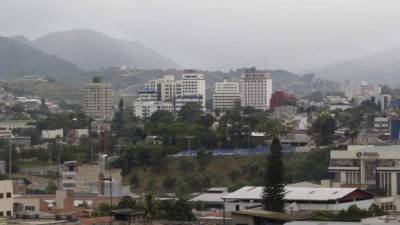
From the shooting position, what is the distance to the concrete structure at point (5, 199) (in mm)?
37469

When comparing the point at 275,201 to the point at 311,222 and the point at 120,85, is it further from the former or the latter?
the point at 120,85

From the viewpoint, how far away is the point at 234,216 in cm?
3844

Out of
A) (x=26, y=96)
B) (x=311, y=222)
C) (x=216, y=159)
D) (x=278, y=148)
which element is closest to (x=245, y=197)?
(x=278, y=148)

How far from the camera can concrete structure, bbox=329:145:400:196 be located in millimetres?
57000

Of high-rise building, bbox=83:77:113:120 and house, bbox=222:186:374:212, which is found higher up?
high-rise building, bbox=83:77:113:120

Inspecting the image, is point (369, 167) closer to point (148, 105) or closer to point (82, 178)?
point (82, 178)

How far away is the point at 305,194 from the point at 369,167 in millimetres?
13306

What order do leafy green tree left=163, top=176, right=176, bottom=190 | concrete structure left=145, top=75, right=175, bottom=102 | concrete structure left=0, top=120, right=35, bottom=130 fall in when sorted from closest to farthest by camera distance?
leafy green tree left=163, top=176, right=176, bottom=190 → concrete structure left=0, top=120, right=35, bottom=130 → concrete structure left=145, top=75, right=175, bottom=102

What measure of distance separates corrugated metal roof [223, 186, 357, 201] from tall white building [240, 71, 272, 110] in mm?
88053

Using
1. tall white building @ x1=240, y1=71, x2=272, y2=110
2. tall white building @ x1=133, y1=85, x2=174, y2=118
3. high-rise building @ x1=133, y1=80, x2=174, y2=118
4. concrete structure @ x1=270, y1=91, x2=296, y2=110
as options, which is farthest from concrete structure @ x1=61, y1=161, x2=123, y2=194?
tall white building @ x1=240, y1=71, x2=272, y2=110

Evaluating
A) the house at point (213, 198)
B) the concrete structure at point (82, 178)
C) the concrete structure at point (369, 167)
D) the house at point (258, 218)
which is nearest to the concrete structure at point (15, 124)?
the concrete structure at point (82, 178)

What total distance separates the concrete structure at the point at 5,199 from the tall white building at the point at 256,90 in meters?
97.4

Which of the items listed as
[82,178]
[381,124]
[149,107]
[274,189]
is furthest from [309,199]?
[149,107]

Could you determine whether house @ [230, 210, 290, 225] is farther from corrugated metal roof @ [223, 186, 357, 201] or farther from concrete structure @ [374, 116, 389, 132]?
concrete structure @ [374, 116, 389, 132]
